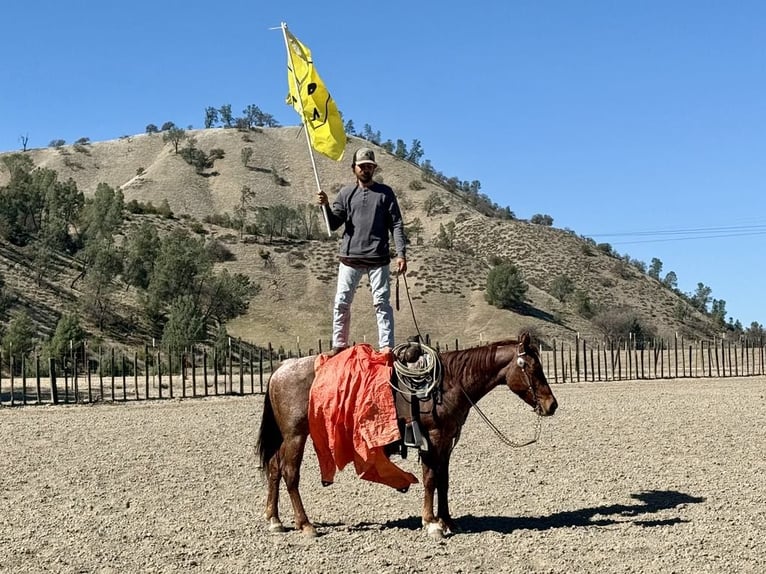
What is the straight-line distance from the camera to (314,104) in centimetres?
912

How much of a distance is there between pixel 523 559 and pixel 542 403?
143 cm

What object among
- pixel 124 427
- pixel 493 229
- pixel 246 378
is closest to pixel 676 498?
pixel 124 427

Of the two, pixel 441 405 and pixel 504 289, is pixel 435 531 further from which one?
pixel 504 289

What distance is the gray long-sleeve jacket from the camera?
8.09 meters

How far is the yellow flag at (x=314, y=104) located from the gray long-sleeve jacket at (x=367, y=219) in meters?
0.98

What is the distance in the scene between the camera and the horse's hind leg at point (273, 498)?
7.73 meters

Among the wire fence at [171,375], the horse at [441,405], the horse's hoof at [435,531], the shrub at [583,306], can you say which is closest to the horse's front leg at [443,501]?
the horse at [441,405]

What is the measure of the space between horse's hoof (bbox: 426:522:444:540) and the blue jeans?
1616mm

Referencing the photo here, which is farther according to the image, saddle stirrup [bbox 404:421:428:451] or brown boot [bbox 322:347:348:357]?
brown boot [bbox 322:347:348:357]

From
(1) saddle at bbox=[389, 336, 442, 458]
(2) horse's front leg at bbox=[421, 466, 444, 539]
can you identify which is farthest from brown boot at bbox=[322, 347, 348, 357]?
(2) horse's front leg at bbox=[421, 466, 444, 539]

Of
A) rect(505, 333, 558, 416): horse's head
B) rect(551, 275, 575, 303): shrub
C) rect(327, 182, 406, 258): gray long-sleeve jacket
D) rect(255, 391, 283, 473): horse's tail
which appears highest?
rect(551, 275, 575, 303): shrub

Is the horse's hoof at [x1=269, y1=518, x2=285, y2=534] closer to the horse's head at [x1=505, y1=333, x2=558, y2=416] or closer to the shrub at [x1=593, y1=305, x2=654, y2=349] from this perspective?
the horse's head at [x1=505, y1=333, x2=558, y2=416]

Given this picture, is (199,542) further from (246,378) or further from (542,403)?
(246,378)

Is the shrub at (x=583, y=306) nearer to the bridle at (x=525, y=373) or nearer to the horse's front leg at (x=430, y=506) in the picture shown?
the bridle at (x=525, y=373)
